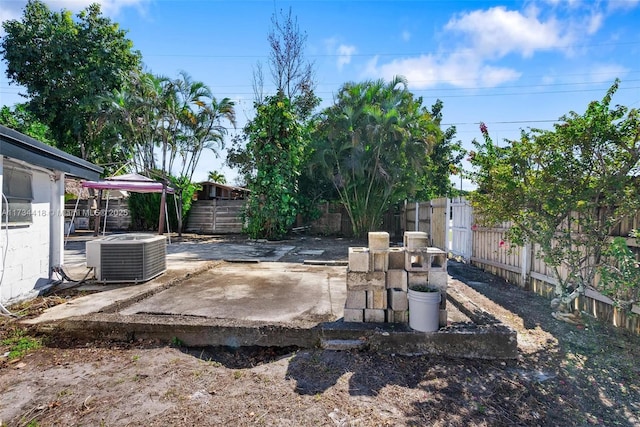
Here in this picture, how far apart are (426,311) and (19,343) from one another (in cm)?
372

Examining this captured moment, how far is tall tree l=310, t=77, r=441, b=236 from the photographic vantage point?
37.8 feet

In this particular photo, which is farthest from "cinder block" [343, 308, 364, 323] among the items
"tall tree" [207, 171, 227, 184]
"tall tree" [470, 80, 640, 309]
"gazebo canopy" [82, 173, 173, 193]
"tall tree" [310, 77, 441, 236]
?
"tall tree" [207, 171, 227, 184]

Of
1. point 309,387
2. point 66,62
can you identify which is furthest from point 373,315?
point 66,62

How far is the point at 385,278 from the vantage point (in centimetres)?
316

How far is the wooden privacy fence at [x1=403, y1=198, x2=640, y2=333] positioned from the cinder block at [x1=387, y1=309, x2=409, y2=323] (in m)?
2.23

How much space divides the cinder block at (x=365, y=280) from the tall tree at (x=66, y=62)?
15.5 meters

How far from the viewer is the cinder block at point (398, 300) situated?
10.3 ft

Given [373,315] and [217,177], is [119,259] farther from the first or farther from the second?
[217,177]

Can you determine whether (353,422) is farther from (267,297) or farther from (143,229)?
(143,229)

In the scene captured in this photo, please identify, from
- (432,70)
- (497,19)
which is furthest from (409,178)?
(497,19)

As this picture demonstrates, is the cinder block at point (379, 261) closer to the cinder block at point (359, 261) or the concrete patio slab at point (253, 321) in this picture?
the cinder block at point (359, 261)

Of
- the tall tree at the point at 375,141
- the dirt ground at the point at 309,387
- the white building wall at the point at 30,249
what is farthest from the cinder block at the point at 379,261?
the tall tree at the point at 375,141

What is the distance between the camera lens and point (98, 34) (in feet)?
48.3

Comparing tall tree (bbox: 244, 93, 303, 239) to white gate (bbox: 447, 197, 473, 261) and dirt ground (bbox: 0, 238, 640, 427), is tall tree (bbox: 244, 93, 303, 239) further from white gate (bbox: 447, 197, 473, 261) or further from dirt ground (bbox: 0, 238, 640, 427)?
dirt ground (bbox: 0, 238, 640, 427)
